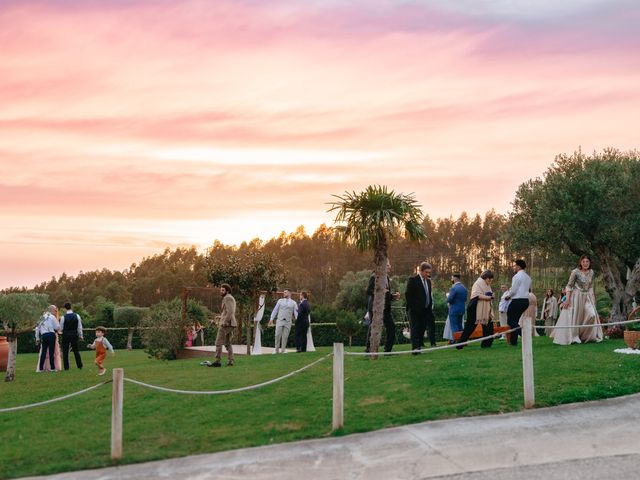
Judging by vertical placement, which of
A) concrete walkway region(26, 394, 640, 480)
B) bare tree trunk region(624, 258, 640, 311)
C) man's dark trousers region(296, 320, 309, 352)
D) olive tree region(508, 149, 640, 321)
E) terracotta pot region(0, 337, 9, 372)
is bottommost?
concrete walkway region(26, 394, 640, 480)

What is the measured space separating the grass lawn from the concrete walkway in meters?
0.43

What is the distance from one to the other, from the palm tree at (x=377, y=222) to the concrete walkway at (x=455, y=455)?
7547mm

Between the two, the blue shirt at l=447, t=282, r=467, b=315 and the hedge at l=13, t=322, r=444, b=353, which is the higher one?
the blue shirt at l=447, t=282, r=467, b=315

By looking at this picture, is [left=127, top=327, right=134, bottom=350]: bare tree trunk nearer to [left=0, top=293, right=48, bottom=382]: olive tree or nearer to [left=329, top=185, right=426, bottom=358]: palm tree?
[left=0, top=293, right=48, bottom=382]: olive tree

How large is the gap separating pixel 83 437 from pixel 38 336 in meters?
13.3

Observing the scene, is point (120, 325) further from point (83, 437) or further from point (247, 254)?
point (83, 437)

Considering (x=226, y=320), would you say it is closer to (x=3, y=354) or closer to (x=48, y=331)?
(x=48, y=331)

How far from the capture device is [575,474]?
8.05 metres

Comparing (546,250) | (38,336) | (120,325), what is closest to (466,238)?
(120,325)

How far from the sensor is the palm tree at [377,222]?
1748 centimetres

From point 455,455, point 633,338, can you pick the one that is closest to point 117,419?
point 455,455

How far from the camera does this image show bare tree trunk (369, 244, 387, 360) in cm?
1736

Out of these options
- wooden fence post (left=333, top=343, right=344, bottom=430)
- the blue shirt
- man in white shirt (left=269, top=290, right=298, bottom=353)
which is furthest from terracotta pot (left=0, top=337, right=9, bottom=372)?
wooden fence post (left=333, top=343, right=344, bottom=430)

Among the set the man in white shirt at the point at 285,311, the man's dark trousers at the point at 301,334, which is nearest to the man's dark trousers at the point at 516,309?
the man's dark trousers at the point at 301,334
